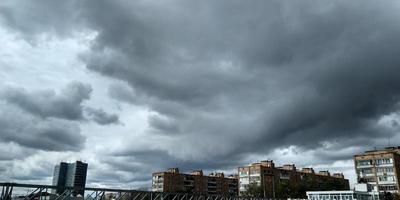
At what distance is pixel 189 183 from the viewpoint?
181 metres

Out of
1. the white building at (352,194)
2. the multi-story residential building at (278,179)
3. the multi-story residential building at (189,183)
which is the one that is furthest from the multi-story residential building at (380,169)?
the multi-story residential building at (189,183)

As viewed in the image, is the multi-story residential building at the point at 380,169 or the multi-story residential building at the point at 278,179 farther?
the multi-story residential building at the point at 278,179

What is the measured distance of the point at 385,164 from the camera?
121 meters

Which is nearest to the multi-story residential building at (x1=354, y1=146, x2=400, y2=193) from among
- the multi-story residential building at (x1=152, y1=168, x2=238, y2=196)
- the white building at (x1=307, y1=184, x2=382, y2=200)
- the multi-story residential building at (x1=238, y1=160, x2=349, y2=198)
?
the white building at (x1=307, y1=184, x2=382, y2=200)

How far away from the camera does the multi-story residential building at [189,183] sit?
169375mm

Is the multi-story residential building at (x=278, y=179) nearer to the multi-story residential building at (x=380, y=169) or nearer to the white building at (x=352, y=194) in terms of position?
the white building at (x=352, y=194)

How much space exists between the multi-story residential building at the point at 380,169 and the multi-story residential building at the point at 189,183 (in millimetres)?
73829

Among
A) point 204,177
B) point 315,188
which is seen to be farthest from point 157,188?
point 315,188

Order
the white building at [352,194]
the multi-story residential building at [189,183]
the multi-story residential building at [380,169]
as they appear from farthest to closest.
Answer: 1. the multi-story residential building at [189,183]
2. the multi-story residential building at [380,169]
3. the white building at [352,194]

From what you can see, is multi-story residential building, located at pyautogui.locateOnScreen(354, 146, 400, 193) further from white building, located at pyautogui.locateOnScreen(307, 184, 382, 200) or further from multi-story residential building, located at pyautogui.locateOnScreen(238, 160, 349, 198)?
multi-story residential building, located at pyautogui.locateOnScreen(238, 160, 349, 198)

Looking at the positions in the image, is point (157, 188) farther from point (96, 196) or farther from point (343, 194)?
point (96, 196)

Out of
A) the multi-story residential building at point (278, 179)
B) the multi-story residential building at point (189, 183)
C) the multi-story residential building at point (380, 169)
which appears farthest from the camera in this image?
the multi-story residential building at point (189, 183)

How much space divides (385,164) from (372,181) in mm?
7493

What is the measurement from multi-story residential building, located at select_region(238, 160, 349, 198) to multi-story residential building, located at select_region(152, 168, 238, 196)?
92.4ft
